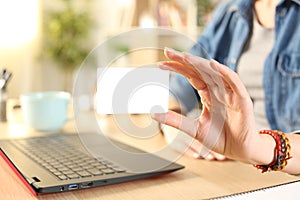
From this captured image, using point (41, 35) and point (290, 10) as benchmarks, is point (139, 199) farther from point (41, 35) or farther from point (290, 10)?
point (41, 35)

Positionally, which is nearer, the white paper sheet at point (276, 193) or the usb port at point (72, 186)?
the white paper sheet at point (276, 193)

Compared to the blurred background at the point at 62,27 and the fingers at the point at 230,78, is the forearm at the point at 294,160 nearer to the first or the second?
the fingers at the point at 230,78

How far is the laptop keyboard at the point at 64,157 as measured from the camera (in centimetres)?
70

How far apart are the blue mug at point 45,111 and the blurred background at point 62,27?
1.99m

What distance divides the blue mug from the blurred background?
6.52 feet

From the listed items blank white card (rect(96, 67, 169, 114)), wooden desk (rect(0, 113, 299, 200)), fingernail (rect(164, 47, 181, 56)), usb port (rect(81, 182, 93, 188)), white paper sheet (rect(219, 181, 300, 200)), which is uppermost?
fingernail (rect(164, 47, 181, 56))

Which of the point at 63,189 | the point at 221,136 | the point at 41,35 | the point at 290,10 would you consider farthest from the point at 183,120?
the point at 41,35

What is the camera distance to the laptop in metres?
0.65

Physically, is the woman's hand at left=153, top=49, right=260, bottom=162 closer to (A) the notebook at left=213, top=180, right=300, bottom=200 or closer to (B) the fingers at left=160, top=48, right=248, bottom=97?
(B) the fingers at left=160, top=48, right=248, bottom=97

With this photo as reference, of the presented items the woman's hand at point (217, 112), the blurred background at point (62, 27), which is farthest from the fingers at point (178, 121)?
the blurred background at point (62, 27)

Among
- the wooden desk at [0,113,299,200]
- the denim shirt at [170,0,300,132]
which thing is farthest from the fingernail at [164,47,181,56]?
the denim shirt at [170,0,300,132]

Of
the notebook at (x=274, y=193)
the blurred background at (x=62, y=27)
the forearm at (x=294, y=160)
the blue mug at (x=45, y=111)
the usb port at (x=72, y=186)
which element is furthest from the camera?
the blurred background at (x=62, y=27)

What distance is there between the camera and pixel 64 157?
80cm

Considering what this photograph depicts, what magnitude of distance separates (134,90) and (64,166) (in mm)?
200
